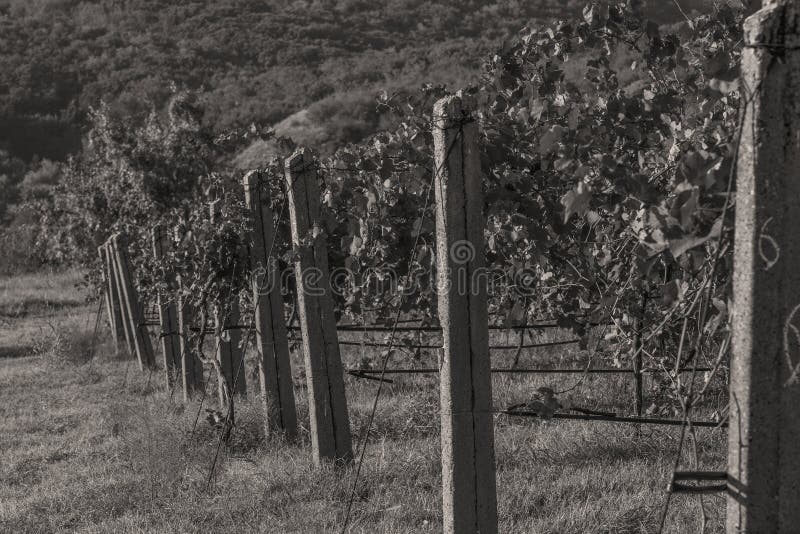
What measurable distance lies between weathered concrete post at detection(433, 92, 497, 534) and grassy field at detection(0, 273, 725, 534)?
820 millimetres

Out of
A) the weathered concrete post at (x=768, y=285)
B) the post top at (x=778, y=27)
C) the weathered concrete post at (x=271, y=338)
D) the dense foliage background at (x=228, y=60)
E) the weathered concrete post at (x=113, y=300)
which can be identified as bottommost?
the weathered concrete post at (x=113, y=300)

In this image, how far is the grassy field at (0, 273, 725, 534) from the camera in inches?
156

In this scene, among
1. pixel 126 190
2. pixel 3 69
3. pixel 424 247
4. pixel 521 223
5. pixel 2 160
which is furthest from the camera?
pixel 3 69

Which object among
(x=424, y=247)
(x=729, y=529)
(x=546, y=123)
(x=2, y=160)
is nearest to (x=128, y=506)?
(x=424, y=247)

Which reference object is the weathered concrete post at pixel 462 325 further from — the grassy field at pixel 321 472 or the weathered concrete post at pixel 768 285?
the weathered concrete post at pixel 768 285

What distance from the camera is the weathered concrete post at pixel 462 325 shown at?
2.87 meters

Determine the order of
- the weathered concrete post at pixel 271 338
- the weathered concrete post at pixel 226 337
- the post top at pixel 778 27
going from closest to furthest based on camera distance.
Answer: the post top at pixel 778 27, the weathered concrete post at pixel 271 338, the weathered concrete post at pixel 226 337

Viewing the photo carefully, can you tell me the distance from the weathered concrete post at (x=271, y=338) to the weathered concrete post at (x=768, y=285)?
12.7ft

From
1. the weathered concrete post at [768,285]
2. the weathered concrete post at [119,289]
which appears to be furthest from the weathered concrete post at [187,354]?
the weathered concrete post at [768,285]

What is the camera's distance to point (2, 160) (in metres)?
35.5

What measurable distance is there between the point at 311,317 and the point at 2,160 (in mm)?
34965

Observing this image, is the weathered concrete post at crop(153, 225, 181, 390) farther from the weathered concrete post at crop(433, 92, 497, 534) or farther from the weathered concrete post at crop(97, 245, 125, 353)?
the weathered concrete post at crop(433, 92, 497, 534)

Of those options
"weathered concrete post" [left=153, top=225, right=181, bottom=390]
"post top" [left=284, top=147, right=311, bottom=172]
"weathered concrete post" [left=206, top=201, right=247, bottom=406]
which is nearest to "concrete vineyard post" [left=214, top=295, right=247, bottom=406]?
"weathered concrete post" [left=206, top=201, right=247, bottom=406]

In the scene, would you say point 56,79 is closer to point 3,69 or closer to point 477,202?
point 3,69
